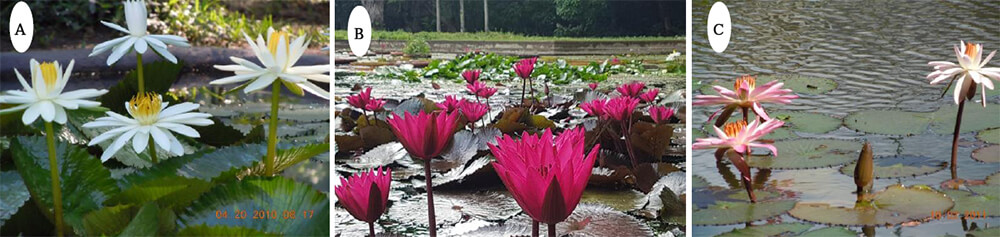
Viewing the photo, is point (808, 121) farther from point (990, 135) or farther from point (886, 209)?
point (886, 209)

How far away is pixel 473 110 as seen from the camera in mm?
1004

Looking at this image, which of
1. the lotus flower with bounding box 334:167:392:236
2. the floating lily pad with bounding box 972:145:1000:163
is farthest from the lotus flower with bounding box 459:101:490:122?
the floating lily pad with bounding box 972:145:1000:163

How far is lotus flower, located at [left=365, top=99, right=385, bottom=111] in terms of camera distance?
986 millimetres

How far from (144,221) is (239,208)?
108 millimetres

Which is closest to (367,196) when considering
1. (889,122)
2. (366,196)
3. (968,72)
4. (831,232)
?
(366,196)

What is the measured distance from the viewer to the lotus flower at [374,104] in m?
0.99

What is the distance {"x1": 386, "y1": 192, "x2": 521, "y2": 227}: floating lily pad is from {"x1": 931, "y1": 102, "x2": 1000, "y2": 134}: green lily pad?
988 millimetres

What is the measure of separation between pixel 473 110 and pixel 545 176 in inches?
15.7

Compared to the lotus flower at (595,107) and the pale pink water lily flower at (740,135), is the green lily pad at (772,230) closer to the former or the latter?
the pale pink water lily flower at (740,135)

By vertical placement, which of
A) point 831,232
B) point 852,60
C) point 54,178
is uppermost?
point 852,60

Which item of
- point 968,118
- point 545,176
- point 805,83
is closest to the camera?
point 545,176

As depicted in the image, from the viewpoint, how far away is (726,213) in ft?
Answer: 3.56

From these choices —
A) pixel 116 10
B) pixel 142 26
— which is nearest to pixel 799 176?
pixel 142 26

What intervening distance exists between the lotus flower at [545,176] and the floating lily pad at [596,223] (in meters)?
0.28
